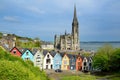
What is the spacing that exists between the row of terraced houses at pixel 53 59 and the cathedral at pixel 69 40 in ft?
221

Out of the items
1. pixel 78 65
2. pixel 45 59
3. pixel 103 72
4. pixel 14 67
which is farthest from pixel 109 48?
pixel 14 67

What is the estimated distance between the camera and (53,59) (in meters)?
88.4

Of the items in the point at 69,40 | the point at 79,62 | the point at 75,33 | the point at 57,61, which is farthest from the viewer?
the point at 75,33

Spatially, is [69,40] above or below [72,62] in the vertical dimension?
above

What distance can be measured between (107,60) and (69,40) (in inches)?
3405

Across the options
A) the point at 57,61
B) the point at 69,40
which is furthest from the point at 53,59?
the point at 69,40

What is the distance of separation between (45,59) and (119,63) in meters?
26.8

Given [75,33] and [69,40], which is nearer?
[69,40]

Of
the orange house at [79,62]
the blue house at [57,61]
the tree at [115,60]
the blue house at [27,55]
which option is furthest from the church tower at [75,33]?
the blue house at [27,55]

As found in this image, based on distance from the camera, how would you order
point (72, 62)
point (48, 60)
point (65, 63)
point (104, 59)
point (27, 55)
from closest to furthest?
1. point (27, 55)
2. point (104, 59)
3. point (48, 60)
4. point (65, 63)
5. point (72, 62)

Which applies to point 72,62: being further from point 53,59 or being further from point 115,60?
point 115,60

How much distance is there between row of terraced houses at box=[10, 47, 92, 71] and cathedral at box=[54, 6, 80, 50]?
221 feet

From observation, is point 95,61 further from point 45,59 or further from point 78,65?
point 45,59

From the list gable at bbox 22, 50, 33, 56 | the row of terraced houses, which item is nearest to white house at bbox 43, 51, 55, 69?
the row of terraced houses
